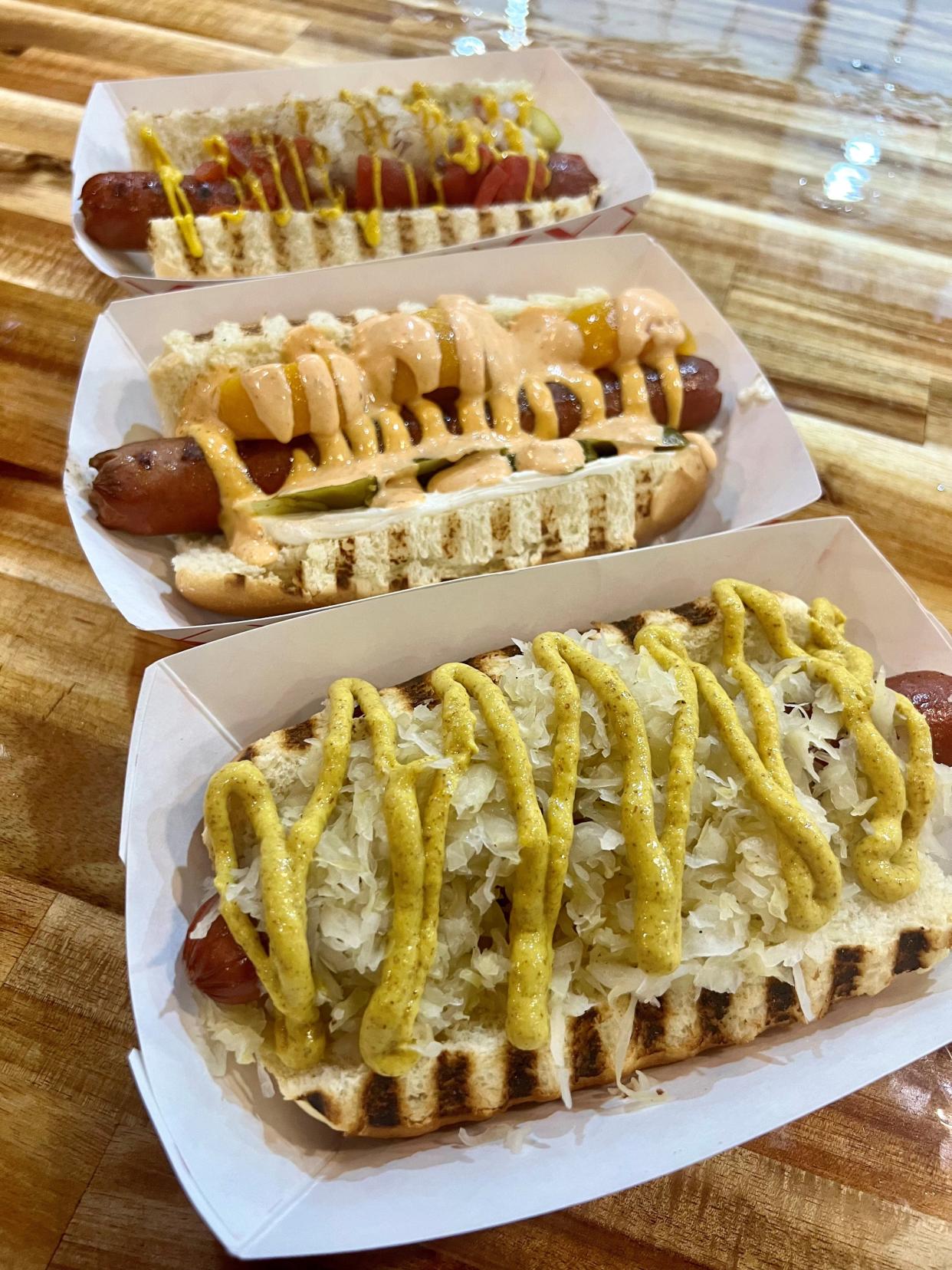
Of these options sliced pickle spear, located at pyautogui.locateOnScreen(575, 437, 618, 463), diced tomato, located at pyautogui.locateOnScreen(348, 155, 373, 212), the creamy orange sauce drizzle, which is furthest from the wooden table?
diced tomato, located at pyautogui.locateOnScreen(348, 155, 373, 212)

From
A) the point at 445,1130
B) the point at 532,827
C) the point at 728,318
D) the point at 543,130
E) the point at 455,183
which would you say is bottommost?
the point at 445,1130

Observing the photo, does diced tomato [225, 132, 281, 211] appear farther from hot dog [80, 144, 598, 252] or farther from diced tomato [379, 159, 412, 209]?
diced tomato [379, 159, 412, 209]

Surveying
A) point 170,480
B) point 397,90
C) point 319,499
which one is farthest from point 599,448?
point 397,90

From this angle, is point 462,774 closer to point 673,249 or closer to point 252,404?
point 252,404

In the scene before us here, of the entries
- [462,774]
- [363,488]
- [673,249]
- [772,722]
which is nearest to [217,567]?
[363,488]

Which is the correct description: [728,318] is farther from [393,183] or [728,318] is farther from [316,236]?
[316,236]
